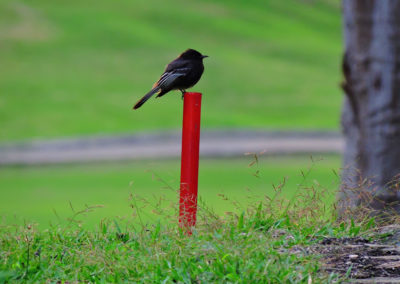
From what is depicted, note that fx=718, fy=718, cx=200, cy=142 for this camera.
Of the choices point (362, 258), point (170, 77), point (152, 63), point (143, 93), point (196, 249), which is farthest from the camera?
point (152, 63)

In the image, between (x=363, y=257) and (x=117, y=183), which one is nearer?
(x=363, y=257)

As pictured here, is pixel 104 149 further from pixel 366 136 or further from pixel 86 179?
pixel 366 136

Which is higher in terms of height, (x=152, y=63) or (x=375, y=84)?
(x=152, y=63)

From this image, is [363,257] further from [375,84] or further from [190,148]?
[375,84]

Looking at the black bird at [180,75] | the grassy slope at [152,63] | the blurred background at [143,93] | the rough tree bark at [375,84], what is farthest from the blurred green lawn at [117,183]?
the black bird at [180,75]

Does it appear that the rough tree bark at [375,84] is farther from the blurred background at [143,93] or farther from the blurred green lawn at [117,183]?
the blurred green lawn at [117,183]

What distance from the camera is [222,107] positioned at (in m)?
28.9

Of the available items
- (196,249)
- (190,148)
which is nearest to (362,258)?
(196,249)

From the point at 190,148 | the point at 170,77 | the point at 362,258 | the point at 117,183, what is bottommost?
the point at 117,183

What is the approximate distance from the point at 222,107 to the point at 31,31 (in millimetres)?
12540

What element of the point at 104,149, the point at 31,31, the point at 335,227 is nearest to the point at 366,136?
the point at 335,227

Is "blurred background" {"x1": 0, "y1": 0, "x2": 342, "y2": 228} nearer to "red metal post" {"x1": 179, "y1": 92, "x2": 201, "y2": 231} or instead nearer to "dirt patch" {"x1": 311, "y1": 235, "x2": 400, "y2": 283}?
"red metal post" {"x1": 179, "y1": 92, "x2": 201, "y2": 231}

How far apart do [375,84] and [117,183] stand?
9.50 metres

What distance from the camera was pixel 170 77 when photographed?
562 cm
